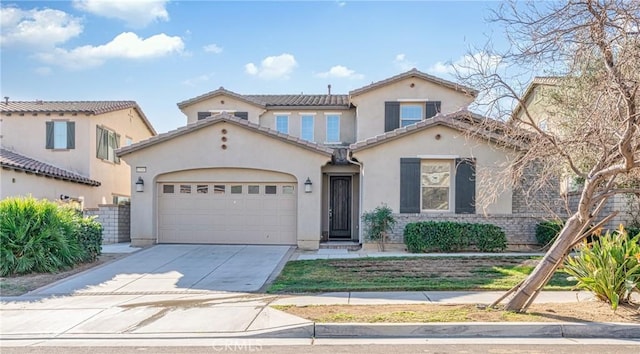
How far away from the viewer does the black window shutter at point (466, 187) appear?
596 inches

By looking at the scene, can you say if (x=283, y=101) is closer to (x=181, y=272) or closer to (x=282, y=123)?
(x=282, y=123)

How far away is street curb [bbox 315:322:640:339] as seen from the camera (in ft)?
21.2

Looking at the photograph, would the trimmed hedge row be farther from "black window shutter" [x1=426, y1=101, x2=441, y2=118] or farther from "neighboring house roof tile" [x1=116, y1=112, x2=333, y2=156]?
"black window shutter" [x1=426, y1=101, x2=441, y2=118]

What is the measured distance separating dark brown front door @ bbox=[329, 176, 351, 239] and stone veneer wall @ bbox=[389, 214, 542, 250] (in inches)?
124

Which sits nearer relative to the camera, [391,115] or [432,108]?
[432,108]

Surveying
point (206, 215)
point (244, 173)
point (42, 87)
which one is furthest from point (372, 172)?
point (42, 87)

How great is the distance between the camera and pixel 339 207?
18.1 m

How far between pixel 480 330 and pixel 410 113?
13991 mm

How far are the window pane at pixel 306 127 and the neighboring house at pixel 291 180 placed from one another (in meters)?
3.11

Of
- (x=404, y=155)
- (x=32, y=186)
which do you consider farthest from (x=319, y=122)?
(x=32, y=186)

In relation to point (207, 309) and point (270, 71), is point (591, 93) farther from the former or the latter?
point (270, 71)

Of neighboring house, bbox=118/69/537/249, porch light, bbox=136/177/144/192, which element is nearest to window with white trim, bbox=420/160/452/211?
neighboring house, bbox=118/69/537/249

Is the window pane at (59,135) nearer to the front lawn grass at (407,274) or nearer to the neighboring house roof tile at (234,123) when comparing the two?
the neighboring house roof tile at (234,123)

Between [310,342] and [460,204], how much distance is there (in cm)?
1024
